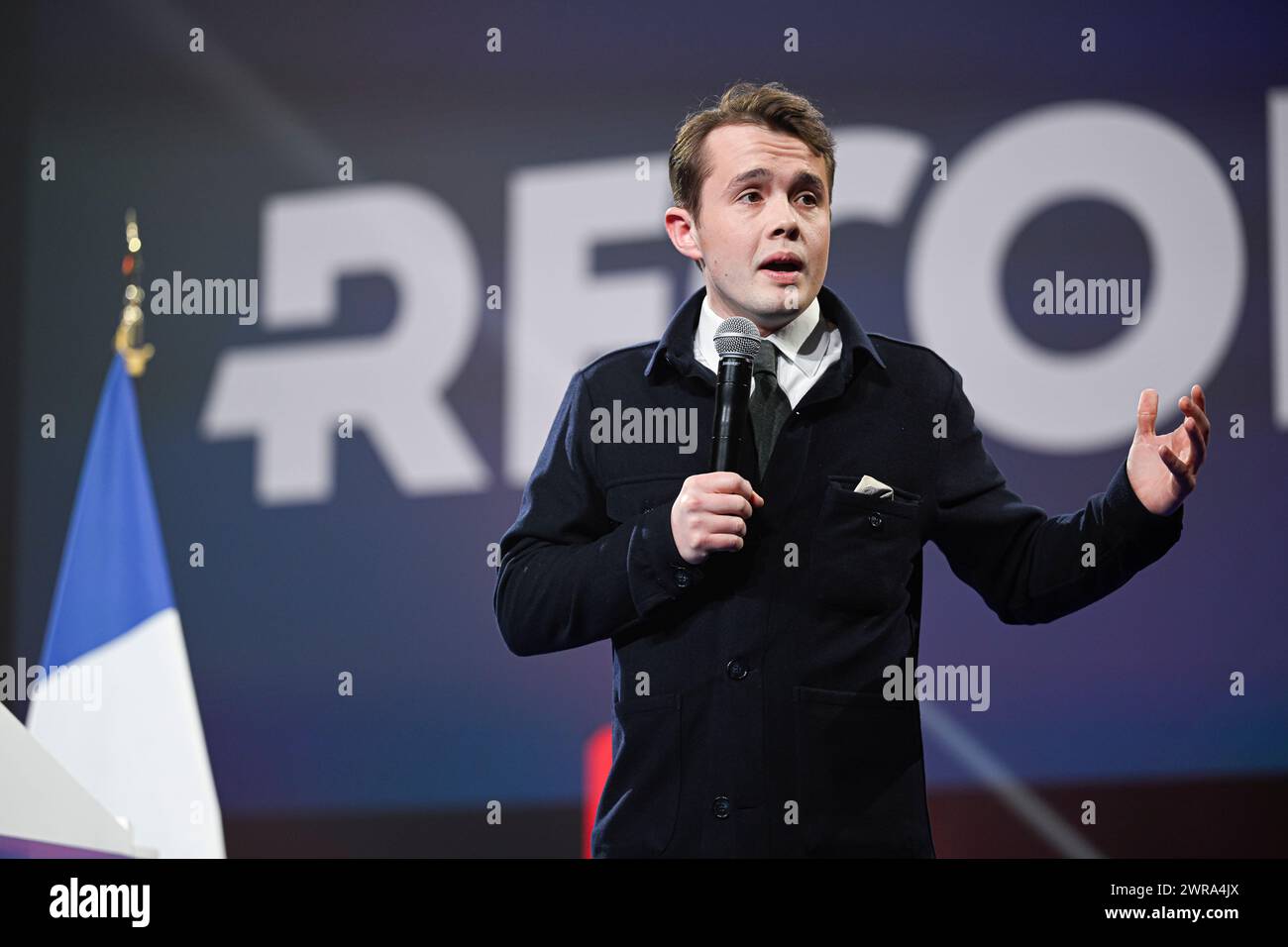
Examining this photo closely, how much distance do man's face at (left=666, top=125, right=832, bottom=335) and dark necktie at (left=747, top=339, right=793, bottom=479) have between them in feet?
0.23

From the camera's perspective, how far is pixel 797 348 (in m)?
2.13

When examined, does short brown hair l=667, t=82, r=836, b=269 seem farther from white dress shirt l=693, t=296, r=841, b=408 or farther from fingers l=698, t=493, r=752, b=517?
fingers l=698, t=493, r=752, b=517

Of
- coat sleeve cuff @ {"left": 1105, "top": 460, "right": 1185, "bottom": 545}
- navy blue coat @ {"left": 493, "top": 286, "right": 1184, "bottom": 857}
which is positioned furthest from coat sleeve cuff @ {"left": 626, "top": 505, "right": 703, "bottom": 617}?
coat sleeve cuff @ {"left": 1105, "top": 460, "right": 1185, "bottom": 545}

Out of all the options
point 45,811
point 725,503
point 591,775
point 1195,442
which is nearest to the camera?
point 725,503

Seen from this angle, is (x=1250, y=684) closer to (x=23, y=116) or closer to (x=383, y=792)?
(x=383, y=792)

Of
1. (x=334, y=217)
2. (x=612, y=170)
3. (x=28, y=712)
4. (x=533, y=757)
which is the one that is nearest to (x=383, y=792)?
(x=533, y=757)

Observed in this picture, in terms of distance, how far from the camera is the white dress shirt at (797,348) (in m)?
A: 2.11

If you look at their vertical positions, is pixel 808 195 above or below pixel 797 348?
above

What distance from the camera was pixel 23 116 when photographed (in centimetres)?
316

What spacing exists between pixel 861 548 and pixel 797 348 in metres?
0.36

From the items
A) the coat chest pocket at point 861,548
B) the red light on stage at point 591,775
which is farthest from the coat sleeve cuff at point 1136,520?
the red light on stage at point 591,775

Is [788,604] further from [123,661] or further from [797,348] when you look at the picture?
[123,661]

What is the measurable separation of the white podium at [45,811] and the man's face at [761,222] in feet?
6.46

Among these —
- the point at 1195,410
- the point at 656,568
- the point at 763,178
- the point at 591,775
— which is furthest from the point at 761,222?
the point at 591,775
